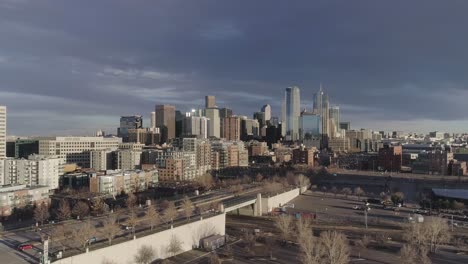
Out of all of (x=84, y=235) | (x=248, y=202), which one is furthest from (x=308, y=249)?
(x=248, y=202)

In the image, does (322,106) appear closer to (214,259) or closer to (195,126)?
(195,126)

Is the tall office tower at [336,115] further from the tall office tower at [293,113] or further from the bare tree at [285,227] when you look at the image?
the bare tree at [285,227]

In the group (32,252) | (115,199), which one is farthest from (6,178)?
(32,252)

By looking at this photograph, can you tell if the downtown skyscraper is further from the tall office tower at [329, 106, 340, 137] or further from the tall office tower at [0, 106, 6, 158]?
the tall office tower at [0, 106, 6, 158]

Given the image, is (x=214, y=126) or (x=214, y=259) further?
(x=214, y=126)

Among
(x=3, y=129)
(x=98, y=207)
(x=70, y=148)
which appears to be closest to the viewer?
(x=98, y=207)

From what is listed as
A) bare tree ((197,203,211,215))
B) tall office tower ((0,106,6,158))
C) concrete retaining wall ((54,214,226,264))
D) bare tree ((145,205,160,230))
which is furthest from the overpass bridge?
tall office tower ((0,106,6,158))
